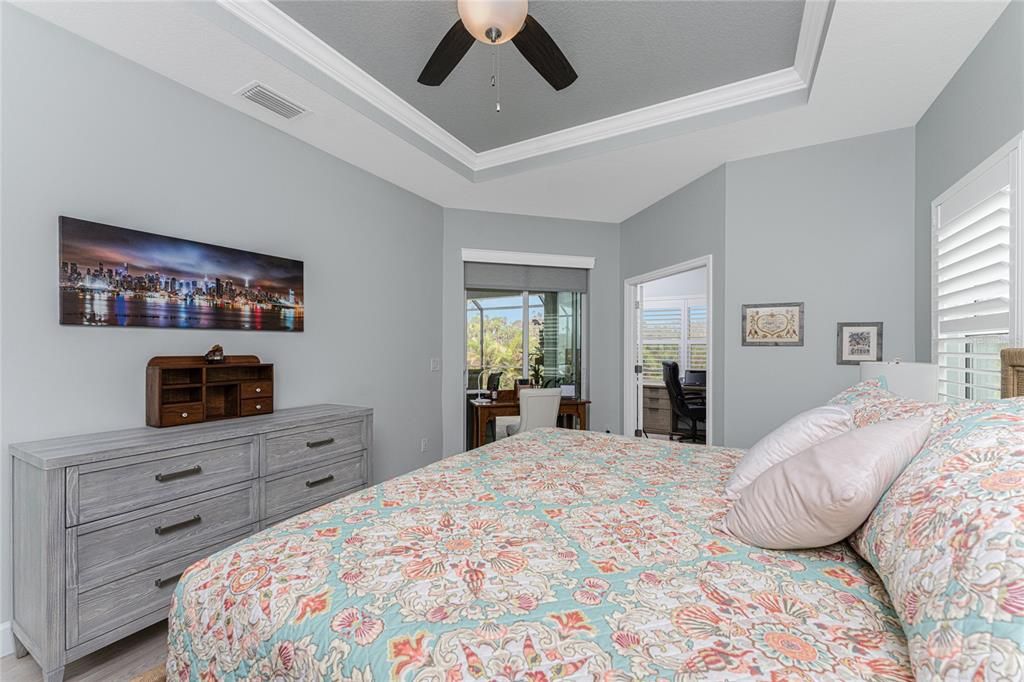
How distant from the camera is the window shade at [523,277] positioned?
479cm

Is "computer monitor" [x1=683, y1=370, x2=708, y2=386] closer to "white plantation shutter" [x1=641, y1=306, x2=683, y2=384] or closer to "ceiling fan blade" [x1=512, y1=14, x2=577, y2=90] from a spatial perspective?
"white plantation shutter" [x1=641, y1=306, x2=683, y2=384]

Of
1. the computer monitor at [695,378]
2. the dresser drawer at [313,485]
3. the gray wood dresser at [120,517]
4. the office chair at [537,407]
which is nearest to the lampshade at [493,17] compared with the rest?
the gray wood dresser at [120,517]

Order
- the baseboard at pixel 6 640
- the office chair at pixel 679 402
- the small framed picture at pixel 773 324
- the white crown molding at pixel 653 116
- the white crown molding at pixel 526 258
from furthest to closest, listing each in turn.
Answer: the office chair at pixel 679 402 < the white crown molding at pixel 526 258 < the small framed picture at pixel 773 324 < the white crown molding at pixel 653 116 < the baseboard at pixel 6 640

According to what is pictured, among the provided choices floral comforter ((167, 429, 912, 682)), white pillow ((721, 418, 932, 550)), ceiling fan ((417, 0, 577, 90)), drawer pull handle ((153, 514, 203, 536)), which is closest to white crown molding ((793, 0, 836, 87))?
ceiling fan ((417, 0, 577, 90))

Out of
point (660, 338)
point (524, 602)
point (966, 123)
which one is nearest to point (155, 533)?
point (524, 602)

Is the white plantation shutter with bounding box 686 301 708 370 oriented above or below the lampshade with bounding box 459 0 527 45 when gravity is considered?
below

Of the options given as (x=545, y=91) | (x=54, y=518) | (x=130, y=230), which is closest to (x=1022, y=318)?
(x=545, y=91)

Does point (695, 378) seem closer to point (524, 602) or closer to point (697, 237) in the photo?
point (697, 237)

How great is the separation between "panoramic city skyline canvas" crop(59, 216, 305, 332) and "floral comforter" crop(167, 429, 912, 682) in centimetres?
166

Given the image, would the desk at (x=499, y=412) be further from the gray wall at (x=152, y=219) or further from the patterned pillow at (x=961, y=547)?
the patterned pillow at (x=961, y=547)

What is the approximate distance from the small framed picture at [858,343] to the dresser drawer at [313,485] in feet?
10.8

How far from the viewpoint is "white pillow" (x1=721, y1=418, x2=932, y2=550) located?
1.03 m

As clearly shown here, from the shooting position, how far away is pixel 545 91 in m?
2.93

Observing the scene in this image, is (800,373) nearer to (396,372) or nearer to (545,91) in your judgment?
(545,91)
